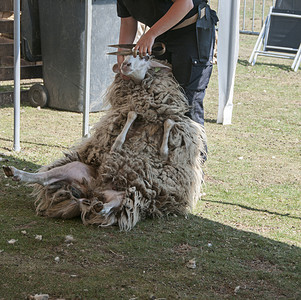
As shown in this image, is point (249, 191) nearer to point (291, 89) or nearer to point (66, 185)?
point (66, 185)

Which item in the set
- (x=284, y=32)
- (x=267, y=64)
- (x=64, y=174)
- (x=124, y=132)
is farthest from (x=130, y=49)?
(x=284, y=32)

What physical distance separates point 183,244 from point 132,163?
28.9 inches

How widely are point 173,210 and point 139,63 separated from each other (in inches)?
44.5

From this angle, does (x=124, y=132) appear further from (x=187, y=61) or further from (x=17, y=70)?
(x=17, y=70)

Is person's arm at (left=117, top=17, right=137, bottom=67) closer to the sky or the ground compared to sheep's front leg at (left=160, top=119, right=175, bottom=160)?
closer to the sky

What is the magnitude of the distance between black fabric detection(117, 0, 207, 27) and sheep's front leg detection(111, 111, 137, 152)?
0.79 m

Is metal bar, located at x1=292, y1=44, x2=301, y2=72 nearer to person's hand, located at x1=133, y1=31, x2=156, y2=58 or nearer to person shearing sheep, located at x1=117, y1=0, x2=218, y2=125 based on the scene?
person shearing sheep, located at x1=117, y1=0, x2=218, y2=125

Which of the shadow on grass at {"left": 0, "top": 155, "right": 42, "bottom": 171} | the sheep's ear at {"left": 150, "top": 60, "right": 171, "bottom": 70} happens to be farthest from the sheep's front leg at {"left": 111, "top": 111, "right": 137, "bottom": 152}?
the shadow on grass at {"left": 0, "top": 155, "right": 42, "bottom": 171}

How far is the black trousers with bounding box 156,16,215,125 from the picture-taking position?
14.2ft

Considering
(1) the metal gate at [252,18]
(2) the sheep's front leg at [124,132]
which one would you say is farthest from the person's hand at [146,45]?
(1) the metal gate at [252,18]

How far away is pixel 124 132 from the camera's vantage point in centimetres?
416

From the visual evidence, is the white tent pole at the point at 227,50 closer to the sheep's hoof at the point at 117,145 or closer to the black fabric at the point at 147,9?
the black fabric at the point at 147,9

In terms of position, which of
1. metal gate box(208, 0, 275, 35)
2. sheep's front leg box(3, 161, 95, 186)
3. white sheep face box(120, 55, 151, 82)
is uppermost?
metal gate box(208, 0, 275, 35)

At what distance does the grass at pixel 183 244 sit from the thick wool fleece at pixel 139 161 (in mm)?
112
